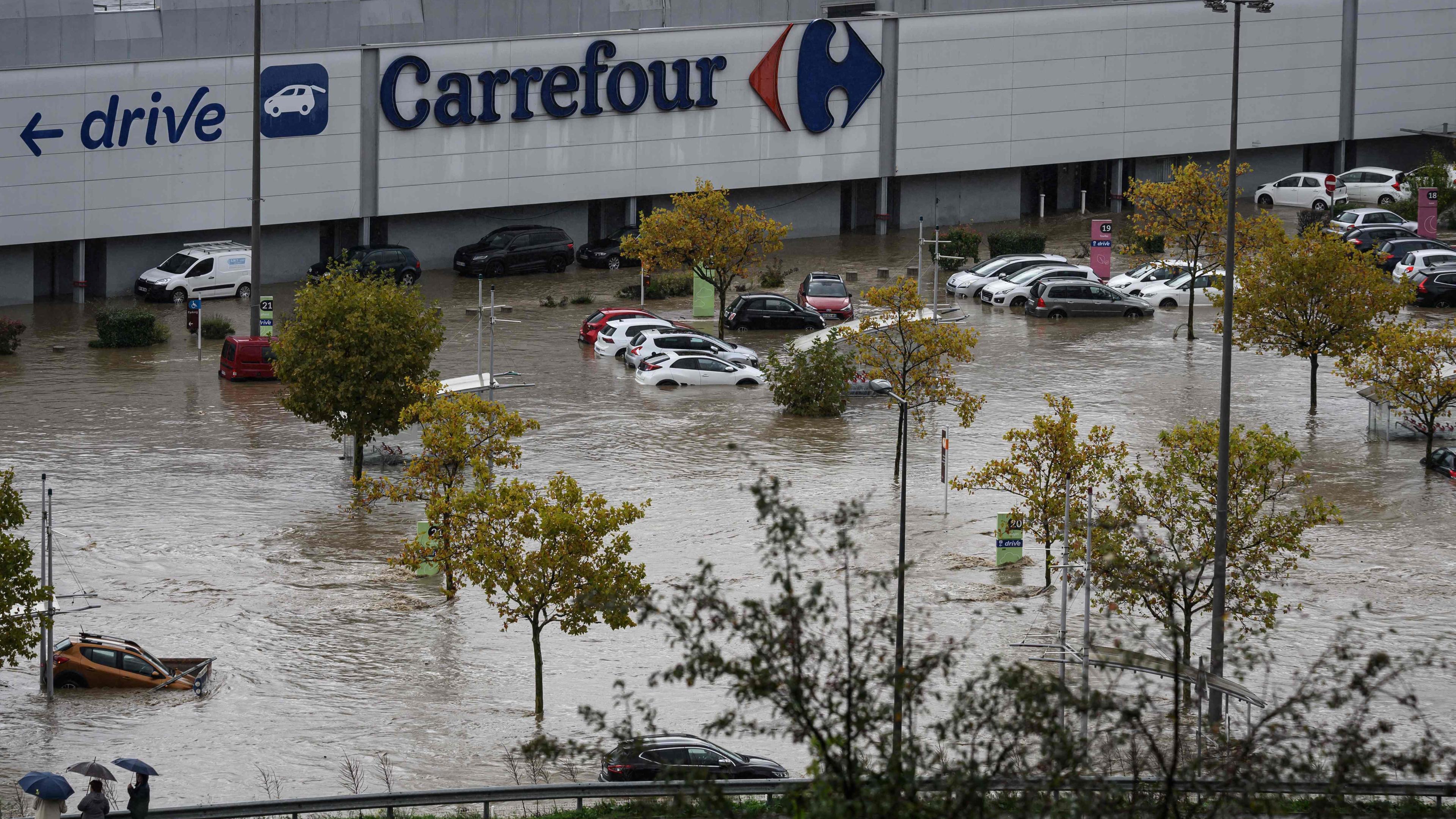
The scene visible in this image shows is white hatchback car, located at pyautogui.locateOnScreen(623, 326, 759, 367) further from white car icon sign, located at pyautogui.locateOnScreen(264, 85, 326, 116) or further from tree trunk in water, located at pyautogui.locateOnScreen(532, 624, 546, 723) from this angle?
tree trunk in water, located at pyautogui.locateOnScreen(532, 624, 546, 723)

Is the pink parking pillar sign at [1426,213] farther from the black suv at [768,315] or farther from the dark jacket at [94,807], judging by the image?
the dark jacket at [94,807]

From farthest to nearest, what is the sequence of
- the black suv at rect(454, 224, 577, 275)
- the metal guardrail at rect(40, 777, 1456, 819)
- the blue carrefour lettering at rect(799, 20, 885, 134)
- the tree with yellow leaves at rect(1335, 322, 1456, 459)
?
the blue carrefour lettering at rect(799, 20, 885, 134)
the black suv at rect(454, 224, 577, 275)
the tree with yellow leaves at rect(1335, 322, 1456, 459)
the metal guardrail at rect(40, 777, 1456, 819)

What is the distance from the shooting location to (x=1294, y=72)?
6581cm

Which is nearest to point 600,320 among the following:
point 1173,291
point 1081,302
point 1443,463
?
point 1081,302

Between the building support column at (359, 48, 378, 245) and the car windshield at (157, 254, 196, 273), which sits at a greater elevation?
the building support column at (359, 48, 378, 245)

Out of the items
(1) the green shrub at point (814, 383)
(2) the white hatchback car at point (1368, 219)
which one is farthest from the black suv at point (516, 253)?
(2) the white hatchback car at point (1368, 219)

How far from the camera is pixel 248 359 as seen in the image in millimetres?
40750

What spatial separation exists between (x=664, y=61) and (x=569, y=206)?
5380 mm

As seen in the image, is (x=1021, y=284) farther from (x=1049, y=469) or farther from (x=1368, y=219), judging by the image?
(x=1049, y=469)

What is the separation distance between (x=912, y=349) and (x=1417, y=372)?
30.5ft

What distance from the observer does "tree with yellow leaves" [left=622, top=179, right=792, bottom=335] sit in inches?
1825

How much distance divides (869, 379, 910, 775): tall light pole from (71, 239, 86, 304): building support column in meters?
23.1

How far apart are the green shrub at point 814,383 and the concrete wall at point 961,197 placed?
24765mm

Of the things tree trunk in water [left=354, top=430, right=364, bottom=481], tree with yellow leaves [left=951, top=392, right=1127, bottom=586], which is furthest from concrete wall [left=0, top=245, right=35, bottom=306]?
tree with yellow leaves [left=951, top=392, right=1127, bottom=586]
